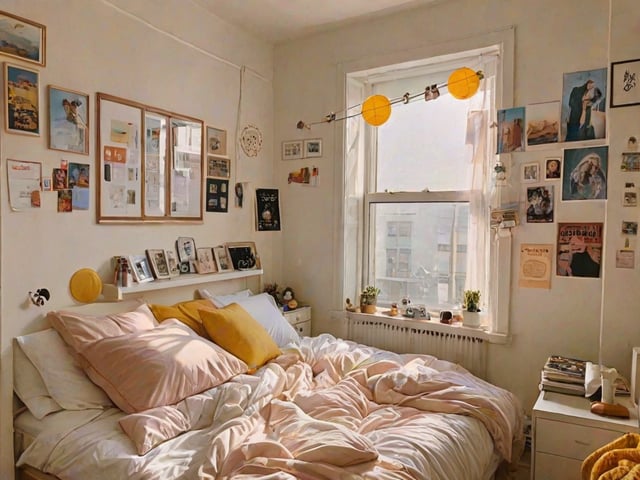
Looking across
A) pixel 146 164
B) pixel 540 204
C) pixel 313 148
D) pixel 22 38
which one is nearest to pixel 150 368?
pixel 146 164

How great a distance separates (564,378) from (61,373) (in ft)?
7.39

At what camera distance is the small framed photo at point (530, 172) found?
251 cm

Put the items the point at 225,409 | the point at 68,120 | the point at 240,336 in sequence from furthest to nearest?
the point at 240,336, the point at 68,120, the point at 225,409

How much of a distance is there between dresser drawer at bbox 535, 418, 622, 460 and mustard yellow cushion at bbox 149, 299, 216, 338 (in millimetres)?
1695

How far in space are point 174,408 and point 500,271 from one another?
1913 millimetres

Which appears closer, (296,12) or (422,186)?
(296,12)

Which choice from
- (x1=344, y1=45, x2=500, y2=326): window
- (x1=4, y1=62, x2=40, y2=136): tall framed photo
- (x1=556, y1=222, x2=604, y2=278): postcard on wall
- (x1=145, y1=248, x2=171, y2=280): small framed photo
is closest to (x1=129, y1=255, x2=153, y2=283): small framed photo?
(x1=145, y1=248, x2=171, y2=280): small framed photo

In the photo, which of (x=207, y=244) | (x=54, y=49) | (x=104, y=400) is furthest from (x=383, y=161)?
(x=104, y=400)

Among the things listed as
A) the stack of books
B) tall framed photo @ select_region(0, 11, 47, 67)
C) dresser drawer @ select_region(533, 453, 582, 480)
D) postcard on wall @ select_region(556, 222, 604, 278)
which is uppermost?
tall framed photo @ select_region(0, 11, 47, 67)

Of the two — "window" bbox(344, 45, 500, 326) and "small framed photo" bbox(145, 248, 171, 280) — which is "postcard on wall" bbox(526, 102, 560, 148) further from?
"small framed photo" bbox(145, 248, 171, 280)

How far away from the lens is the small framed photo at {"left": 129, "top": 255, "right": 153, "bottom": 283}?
2.42 metres

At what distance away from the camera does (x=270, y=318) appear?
2836mm

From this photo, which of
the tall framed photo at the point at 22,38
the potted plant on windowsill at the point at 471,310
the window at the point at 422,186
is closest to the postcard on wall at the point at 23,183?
the tall framed photo at the point at 22,38

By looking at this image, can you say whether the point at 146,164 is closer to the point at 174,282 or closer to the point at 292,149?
the point at 174,282
